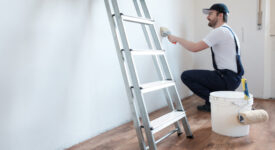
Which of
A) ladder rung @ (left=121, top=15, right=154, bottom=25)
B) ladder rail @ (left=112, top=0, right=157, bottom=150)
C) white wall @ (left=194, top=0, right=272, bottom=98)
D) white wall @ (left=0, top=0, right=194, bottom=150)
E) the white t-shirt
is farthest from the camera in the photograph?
white wall @ (left=194, top=0, right=272, bottom=98)

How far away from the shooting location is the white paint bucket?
5.62 feet

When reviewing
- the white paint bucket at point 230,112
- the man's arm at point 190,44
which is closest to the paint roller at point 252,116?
the white paint bucket at point 230,112

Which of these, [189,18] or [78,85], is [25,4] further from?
[189,18]

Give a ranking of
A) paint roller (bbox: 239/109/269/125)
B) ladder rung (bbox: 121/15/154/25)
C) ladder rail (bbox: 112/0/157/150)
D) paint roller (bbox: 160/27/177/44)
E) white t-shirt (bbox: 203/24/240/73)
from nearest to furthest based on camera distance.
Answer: ladder rail (bbox: 112/0/157/150), ladder rung (bbox: 121/15/154/25), paint roller (bbox: 239/109/269/125), white t-shirt (bbox: 203/24/240/73), paint roller (bbox: 160/27/177/44)

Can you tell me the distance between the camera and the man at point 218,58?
7.66 feet

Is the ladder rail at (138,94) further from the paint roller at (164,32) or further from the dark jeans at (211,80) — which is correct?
the dark jeans at (211,80)

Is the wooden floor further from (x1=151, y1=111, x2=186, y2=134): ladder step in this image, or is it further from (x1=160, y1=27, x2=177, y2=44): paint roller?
(x1=160, y1=27, x2=177, y2=44): paint roller

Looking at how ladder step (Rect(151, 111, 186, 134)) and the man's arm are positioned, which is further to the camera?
the man's arm

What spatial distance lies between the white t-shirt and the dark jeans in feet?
0.26

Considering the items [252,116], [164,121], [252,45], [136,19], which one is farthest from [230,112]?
[252,45]

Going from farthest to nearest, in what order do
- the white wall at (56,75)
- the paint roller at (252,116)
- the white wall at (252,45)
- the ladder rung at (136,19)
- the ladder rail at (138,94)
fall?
the white wall at (252,45), the paint roller at (252,116), the ladder rung at (136,19), the ladder rail at (138,94), the white wall at (56,75)

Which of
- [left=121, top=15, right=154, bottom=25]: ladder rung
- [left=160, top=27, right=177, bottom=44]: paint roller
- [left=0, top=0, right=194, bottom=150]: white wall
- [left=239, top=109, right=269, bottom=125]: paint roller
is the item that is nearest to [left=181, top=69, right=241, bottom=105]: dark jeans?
[left=160, top=27, right=177, bottom=44]: paint roller

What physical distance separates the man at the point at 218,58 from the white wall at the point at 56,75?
2.91 feet

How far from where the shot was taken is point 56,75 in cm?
152
